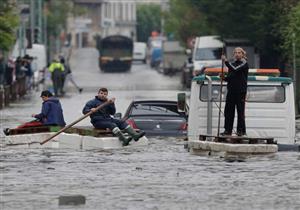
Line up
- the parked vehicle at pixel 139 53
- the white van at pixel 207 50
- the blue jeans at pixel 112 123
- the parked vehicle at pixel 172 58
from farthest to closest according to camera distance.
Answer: the parked vehicle at pixel 139 53, the parked vehicle at pixel 172 58, the white van at pixel 207 50, the blue jeans at pixel 112 123

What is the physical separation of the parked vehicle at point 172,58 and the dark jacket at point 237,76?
236 feet

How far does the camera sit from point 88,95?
60.2 m

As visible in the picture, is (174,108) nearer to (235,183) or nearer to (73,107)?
(235,183)

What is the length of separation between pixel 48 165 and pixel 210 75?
5464 millimetres

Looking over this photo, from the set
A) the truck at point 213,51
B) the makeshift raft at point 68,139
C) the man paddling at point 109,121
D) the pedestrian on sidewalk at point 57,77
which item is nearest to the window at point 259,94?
the man paddling at point 109,121

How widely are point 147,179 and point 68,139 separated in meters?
7.30

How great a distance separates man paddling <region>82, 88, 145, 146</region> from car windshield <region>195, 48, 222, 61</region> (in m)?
37.2

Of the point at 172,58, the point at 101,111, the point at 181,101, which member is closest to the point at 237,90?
the point at 181,101

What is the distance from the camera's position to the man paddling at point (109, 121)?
26734mm

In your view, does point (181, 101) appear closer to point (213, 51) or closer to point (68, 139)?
point (68, 139)

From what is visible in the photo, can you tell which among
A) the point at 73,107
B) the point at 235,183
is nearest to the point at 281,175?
the point at 235,183

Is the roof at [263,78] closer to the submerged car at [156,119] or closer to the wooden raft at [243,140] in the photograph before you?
the wooden raft at [243,140]

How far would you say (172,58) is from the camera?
3907 inches

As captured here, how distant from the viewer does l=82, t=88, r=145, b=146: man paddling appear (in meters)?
26.7
